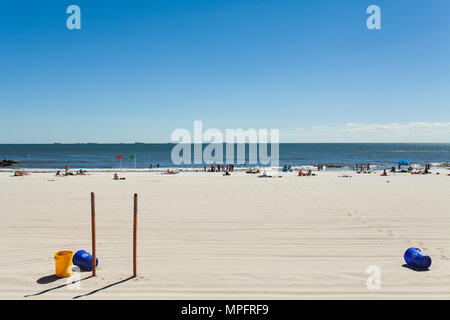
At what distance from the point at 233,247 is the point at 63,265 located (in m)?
3.31

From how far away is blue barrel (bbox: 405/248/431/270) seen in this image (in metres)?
Answer: 5.07

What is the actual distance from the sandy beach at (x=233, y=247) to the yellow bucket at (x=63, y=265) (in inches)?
4.9

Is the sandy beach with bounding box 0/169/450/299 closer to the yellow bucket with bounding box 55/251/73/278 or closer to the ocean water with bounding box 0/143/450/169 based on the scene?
the yellow bucket with bounding box 55/251/73/278

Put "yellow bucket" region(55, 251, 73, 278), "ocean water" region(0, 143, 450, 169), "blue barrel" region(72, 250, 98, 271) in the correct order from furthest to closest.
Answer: "ocean water" region(0, 143, 450, 169) → "blue barrel" region(72, 250, 98, 271) → "yellow bucket" region(55, 251, 73, 278)

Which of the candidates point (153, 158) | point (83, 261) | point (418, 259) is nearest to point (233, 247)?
point (83, 261)

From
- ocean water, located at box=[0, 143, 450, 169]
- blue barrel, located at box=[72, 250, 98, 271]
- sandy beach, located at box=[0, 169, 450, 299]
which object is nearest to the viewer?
sandy beach, located at box=[0, 169, 450, 299]

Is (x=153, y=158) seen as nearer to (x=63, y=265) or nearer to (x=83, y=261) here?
(x=83, y=261)

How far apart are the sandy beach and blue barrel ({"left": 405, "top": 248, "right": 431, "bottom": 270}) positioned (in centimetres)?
14

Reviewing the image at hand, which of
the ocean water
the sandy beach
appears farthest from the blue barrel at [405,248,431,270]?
the ocean water

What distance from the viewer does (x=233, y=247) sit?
643 centimetres

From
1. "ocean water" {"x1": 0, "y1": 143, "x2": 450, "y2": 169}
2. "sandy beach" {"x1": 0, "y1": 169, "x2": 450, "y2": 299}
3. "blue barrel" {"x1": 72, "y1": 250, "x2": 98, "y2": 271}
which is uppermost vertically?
"ocean water" {"x1": 0, "y1": 143, "x2": 450, "y2": 169}

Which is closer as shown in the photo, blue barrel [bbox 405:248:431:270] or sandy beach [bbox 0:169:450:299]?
sandy beach [bbox 0:169:450:299]
